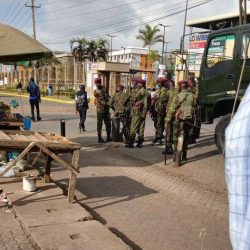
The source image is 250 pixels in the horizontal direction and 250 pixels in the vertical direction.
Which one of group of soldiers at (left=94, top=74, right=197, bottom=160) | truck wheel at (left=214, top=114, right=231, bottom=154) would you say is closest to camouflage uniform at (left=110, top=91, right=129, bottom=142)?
group of soldiers at (left=94, top=74, right=197, bottom=160)

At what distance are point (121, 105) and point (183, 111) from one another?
2903mm

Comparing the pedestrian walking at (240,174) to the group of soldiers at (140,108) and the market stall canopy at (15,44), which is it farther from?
the group of soldiers at (140,108)

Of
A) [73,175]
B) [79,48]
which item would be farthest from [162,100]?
[79,48]

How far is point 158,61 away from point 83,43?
8.89 meters

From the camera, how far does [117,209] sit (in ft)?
19.0

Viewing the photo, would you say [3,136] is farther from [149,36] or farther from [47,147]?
[149,36]

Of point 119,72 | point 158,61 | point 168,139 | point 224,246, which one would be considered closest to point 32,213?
point 224,246

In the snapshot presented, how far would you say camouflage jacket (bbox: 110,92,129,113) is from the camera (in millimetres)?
11281

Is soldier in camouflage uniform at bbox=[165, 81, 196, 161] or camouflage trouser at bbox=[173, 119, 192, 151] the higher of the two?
soldier in camouflage uniform at bbox=[165, 81, 196, 161]

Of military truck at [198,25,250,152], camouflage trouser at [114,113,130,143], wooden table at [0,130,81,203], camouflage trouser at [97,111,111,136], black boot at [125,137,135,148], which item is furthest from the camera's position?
camouflage trouser at [97,111,111,136]

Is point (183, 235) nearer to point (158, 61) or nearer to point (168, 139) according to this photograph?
point (168, 139)

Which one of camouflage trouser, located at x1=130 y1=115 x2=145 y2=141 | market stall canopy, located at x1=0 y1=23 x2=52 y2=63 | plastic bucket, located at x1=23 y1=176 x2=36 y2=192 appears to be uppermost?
market stall canopy, located at x1=0 y1=23 x2=52 y2=63

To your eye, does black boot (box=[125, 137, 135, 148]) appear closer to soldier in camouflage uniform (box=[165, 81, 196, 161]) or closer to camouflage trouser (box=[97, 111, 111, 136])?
camouflage trouser (box=[97, 111, 111, 136])

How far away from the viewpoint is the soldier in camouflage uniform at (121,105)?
1128 centimetres
